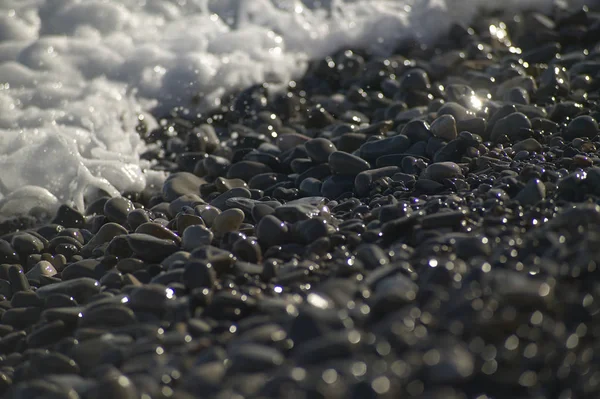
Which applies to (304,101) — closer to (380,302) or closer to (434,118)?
(434,118)

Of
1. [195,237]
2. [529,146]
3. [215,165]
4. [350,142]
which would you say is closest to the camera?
[195,237]

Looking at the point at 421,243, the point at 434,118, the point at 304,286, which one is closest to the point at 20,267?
the point at 304,286

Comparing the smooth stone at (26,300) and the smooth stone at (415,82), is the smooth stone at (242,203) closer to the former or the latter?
the smooth stone at (26,300)

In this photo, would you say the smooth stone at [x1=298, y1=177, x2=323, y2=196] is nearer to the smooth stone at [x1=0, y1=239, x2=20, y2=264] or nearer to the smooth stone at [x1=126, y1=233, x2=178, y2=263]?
the smooth stone at [x1=126, y1=233, x2=178, y2=263]

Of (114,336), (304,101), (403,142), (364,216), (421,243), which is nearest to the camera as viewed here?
(114,336)

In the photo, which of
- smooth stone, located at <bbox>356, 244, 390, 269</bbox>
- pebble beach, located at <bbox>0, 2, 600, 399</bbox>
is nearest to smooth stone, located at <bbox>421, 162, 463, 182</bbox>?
pebble beach, located at <bbox>0, 2, 600, 399</bbox>

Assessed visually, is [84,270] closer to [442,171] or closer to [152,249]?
[152,249]

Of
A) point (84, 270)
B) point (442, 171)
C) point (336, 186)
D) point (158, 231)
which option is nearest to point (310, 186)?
point (336, 186)
